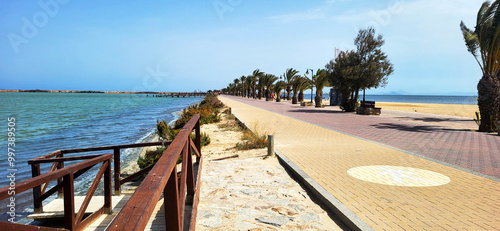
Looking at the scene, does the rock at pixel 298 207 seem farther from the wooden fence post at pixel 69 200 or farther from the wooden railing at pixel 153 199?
the wooden fence post at pixel 69 200

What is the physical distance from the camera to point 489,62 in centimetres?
1373

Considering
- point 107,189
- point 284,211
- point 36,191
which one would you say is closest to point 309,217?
point 284,211

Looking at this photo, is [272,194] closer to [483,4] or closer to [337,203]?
[337,203]

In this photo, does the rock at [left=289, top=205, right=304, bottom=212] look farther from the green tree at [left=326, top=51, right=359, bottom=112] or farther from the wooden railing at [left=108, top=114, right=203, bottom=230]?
the green tree at [left=326, top=51, right=359, bottom=112]

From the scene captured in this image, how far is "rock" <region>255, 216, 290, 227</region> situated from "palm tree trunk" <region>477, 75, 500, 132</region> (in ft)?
44.1

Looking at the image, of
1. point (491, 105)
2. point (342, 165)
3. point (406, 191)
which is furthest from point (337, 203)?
point (491, 105)

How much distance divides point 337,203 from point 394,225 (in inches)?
34.7

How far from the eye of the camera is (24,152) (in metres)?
13.2

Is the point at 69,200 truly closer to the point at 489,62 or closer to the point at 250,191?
the point at 250,191

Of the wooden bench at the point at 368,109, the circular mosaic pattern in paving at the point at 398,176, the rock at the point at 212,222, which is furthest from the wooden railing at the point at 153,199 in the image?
the wooden bench at the point at 368,109

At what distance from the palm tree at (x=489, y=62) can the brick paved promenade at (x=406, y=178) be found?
341 cm

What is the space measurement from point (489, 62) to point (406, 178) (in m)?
11.4

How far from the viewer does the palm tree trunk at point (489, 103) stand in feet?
44.2

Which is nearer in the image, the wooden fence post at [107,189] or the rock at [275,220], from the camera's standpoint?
the rock at [275,220]
